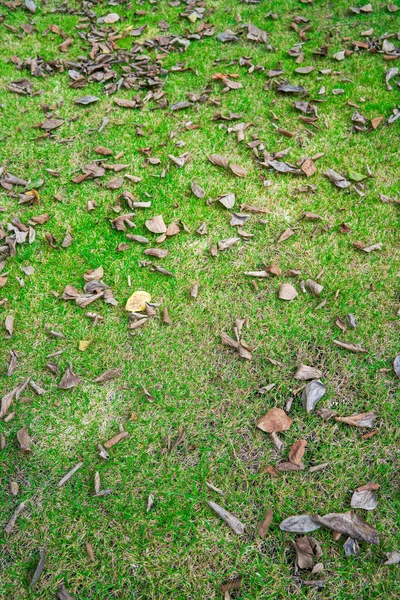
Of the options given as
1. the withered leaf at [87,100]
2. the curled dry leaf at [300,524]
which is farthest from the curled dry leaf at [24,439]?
the withered leaf at [87,100]

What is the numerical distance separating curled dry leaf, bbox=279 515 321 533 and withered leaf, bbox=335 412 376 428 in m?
0.53

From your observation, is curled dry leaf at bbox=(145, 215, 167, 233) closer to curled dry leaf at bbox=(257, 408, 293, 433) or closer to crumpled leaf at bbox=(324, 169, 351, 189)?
crumpled leaf at bbox=(324, 169, 351, 189)

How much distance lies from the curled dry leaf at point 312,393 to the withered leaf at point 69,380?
127 cm

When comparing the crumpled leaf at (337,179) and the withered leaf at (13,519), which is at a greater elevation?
the crumpled leaf at (337,179)

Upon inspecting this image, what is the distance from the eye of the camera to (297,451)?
2.30 meters

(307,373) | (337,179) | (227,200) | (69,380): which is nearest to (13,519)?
(69,380)

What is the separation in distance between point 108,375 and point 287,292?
3.98 ft

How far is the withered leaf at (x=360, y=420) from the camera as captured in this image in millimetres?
2373

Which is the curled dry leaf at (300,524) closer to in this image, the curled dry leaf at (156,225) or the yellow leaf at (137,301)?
the yellow leaf at (137,301)

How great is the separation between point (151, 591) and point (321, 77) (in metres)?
4.35

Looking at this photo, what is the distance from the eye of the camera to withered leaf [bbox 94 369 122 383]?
102 inches

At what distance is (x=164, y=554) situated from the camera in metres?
2.05

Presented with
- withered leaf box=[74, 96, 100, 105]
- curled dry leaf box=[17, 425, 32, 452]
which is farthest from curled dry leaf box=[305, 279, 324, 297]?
withered leaf box=[74, 96, 100, 105]

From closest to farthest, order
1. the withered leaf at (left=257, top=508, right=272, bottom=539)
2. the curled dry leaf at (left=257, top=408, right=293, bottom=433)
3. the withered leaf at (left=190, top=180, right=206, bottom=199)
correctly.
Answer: the withered leaf at (left=257, top=508, right=272, bottom=539), the curled dry leaf at (left=257, top=408, right=293, bottom=433), the withered leaf at (left=190, top=180, right=206, bottom=199)
